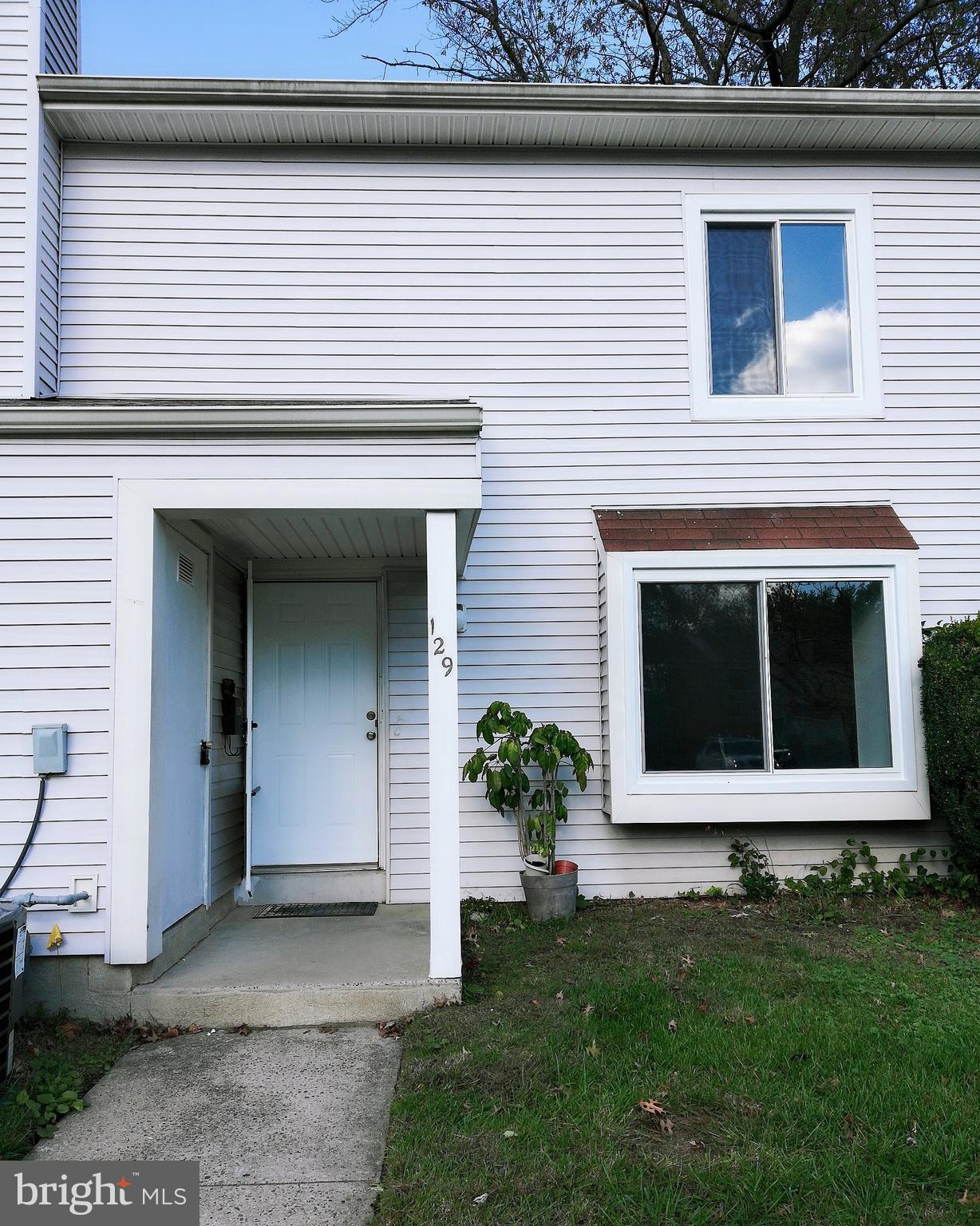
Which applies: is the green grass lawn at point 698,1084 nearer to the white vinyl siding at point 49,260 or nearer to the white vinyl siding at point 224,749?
the white vinyl siding at point 224,749

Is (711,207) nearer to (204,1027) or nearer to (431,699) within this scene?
(431,699)

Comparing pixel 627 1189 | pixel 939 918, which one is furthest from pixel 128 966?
pixel 939 918

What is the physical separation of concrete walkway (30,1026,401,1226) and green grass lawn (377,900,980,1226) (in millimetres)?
144

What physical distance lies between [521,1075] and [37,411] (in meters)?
3.78

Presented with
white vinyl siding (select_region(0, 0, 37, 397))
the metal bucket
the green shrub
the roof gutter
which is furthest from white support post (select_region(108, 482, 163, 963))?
the green shrub

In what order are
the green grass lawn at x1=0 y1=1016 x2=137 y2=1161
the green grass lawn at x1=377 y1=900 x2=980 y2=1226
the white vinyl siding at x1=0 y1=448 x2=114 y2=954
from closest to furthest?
the green grass lawn at x1=377 y1=900 x2=980 y2=1226 < the green grass lawn at x1=0 y1=1016 x2=137 y2=1161 < the white vinyl siding at x1=0 y1=448 x2=114 y2=954

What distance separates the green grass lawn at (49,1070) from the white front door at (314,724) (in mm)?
2126

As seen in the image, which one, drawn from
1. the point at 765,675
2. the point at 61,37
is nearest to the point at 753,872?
the point at 765,675

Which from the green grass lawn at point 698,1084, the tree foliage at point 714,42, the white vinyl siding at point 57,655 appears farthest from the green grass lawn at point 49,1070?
the tree foliage at point 714,42

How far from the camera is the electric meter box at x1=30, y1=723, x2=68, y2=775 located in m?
4.32

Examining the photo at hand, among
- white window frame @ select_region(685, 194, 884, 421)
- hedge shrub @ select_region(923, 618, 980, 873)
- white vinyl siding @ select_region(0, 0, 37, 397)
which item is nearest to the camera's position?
hedge shrub @ select_region(923, 618, 980, 873)

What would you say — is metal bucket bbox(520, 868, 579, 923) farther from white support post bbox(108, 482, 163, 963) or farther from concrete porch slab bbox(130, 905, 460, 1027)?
white support post bbox(108, 482, 163, 963)

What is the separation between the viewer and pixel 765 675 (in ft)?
19.8

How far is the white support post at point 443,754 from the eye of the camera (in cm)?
433
